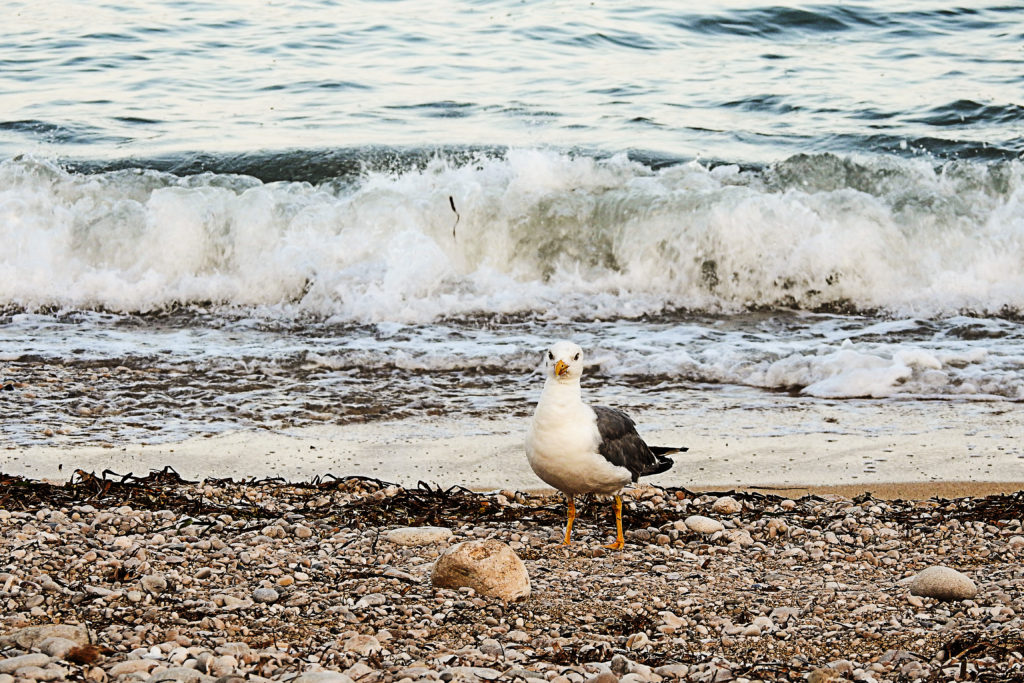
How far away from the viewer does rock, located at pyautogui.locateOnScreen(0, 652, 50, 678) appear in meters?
2.85

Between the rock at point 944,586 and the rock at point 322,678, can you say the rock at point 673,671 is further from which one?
the rock at point 944,586

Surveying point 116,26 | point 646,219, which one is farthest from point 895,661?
point 116,26

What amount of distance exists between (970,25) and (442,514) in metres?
14.5

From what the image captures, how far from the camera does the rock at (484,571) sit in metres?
3.59

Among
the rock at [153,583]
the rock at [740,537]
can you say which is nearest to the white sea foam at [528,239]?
the rock at [740,537]

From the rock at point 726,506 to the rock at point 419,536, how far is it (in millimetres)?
1137

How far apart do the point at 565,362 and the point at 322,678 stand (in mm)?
1591

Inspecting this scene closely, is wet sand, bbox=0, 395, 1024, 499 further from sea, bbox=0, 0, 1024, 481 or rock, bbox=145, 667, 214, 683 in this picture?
rock, bbox=145, 667, 214, 683

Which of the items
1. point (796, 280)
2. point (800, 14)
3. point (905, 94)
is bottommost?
point (796, 280)

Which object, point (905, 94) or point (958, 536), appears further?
point (905, 94)

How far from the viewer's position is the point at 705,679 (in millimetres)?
3051

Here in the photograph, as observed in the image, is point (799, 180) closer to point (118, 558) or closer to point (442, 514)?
point (442, 514)

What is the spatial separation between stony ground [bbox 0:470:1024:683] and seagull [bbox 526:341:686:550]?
0.28 meters

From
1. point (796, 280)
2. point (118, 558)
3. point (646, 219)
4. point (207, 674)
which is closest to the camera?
point (207, 674)
